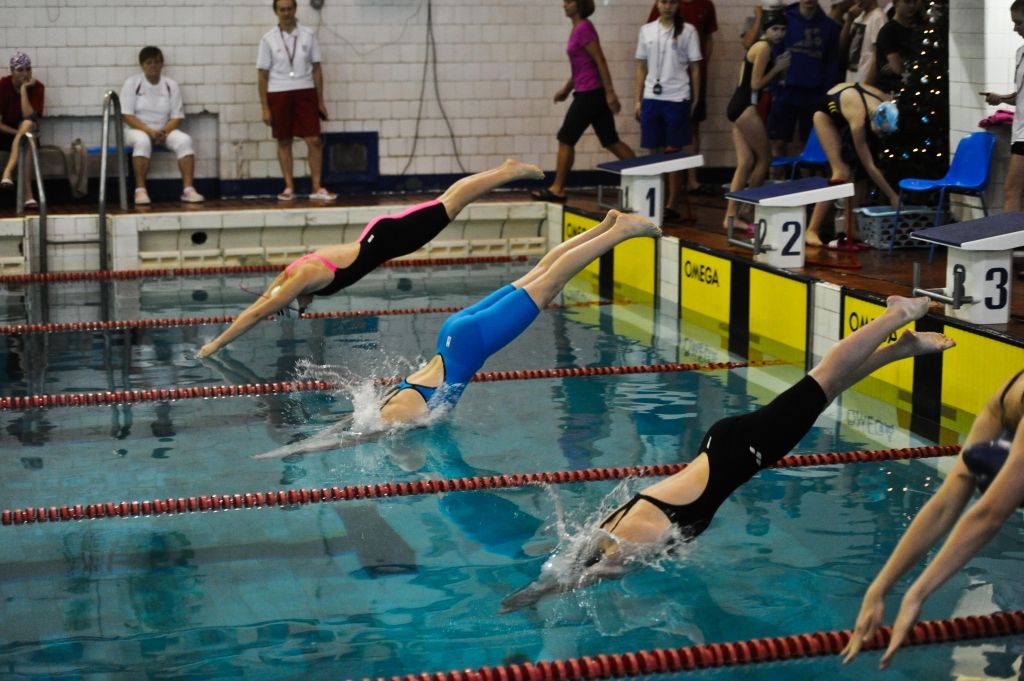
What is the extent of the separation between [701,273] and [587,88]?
2696mm

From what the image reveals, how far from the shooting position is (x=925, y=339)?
4.36 metres

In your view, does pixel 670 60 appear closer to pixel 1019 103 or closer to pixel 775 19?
pixel 775 19

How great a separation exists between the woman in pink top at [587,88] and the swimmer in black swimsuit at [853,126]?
9.06 ft

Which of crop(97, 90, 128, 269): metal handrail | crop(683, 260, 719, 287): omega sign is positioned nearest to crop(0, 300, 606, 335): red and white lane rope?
crop(683, 260, 719, 287): omega sign

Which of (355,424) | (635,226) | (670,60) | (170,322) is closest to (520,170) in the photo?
(635,226)

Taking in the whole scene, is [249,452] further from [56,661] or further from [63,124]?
[63,124]

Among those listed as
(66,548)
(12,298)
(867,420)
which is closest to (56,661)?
(66,548)

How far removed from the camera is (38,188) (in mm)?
9570

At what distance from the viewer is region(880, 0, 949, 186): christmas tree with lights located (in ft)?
27.1

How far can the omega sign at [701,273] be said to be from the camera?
815cm

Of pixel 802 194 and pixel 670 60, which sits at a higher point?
pixel 670 60

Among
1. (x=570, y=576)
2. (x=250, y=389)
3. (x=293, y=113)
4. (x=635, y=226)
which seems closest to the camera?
(x=570, y=576)

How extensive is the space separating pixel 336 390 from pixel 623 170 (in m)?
3.42

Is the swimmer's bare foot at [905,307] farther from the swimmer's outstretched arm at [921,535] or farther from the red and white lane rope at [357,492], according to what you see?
the swimmer's outstretched arm at [921,535]
